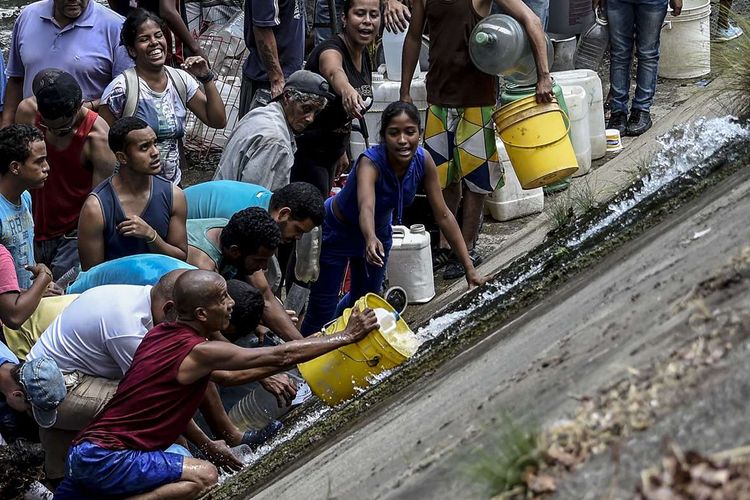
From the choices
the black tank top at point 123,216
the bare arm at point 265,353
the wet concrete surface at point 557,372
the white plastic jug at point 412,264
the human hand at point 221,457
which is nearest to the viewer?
the wet concrete surface at point 557,372

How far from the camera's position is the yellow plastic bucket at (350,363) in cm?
514

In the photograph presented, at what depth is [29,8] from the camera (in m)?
7.45

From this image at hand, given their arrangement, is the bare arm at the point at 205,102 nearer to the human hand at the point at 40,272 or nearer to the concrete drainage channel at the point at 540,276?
the human hand at the point at 40,272

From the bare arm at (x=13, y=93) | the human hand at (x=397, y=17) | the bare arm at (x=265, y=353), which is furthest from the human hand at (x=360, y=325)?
the human hand at (x=397, y=17)

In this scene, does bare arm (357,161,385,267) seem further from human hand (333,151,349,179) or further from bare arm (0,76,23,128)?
bare arm (0,76,23,128)

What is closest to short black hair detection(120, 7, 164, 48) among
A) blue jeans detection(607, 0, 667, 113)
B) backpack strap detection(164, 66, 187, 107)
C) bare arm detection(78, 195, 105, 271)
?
backpack strap detection(164, 66, 187, 107)

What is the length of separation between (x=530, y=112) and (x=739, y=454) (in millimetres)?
4880

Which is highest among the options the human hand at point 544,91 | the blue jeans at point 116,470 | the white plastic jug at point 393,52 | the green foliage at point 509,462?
the green foliage at point 509,462

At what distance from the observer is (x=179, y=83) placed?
7105mm

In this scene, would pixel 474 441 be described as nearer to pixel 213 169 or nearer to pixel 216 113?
pixel 216 113

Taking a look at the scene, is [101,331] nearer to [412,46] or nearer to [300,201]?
[300,201]

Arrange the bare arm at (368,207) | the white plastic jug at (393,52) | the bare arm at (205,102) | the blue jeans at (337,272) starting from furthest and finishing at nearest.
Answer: the white plastic jug at (393,52)
the bare arm at (205,102)
the blue jeans at (337,272)
the bare arm at (368,207)

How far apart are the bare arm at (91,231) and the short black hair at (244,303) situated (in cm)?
83

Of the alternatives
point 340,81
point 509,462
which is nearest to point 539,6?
point 340,81
